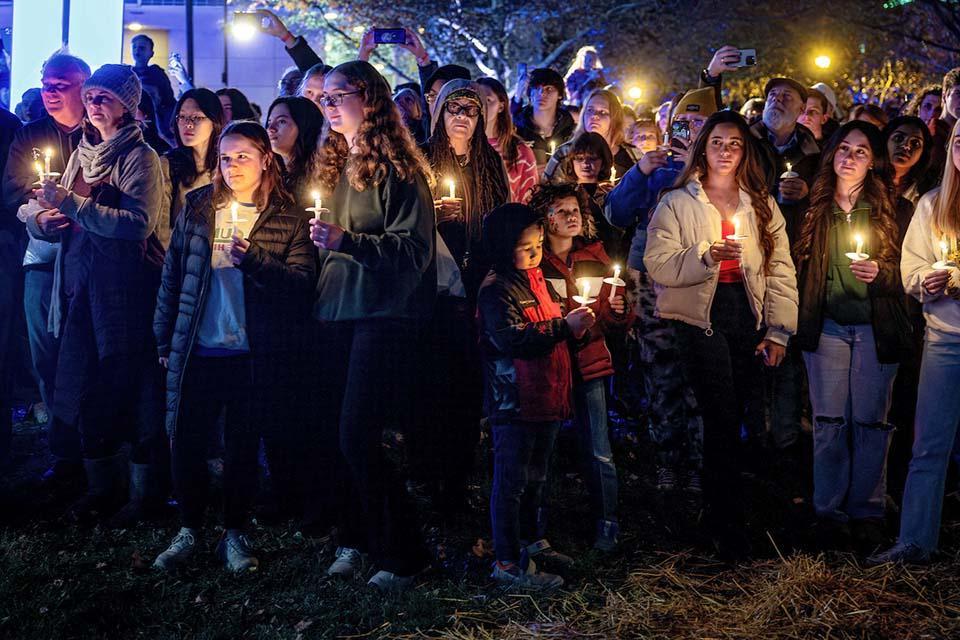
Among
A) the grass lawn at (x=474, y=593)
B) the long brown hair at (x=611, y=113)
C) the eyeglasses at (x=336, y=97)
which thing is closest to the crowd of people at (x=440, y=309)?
the eyeglasses at (x=336, y=97)

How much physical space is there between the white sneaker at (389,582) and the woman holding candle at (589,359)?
4.02 feet

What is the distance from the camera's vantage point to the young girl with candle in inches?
207

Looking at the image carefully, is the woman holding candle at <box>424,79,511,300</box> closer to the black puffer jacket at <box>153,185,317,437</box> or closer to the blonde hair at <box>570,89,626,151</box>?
the black puffer jacket at <box>153,185,317,437</box>

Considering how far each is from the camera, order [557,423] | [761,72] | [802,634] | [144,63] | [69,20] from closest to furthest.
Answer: [802,634], [557,423], [69,20], [144,63], [761,72]

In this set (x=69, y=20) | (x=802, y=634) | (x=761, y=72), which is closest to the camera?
(x=802, y=634)

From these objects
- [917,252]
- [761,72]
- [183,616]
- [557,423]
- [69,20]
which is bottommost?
[183,616]

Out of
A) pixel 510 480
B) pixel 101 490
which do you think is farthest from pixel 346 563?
pixel 101 490

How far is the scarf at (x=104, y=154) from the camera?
6250mm

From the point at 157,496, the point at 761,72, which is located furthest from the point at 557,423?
the point at 761,72

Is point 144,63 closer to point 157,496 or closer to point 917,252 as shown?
point 157,496

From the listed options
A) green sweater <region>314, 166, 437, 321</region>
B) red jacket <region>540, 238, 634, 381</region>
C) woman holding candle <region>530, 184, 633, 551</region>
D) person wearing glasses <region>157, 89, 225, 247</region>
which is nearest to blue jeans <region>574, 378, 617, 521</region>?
woman holding candle <region>530, 184, 633, 551</region>

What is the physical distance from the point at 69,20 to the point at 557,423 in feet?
18.1

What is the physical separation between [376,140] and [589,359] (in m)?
1.74

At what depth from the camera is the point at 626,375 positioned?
27.0 ft
